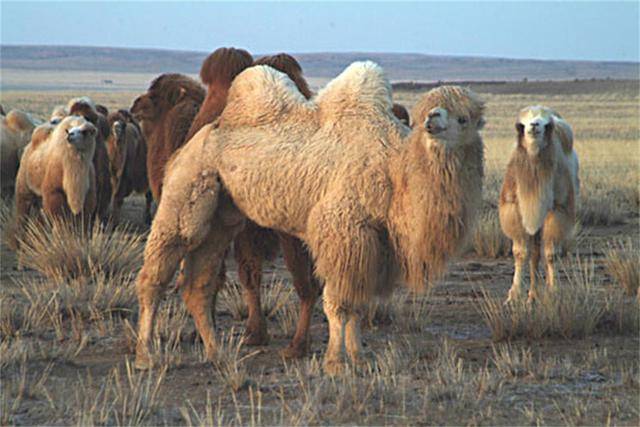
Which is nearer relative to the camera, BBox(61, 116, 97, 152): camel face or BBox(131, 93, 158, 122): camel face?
BBox(131, 93, 158, 122): camel face

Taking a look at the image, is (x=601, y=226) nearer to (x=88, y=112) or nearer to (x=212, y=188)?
(x=88, y=112)

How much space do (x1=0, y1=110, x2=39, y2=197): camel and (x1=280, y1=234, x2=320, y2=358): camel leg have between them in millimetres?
9326

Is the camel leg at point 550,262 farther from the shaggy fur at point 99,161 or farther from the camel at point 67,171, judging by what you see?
the shaggy fur at point 99,161

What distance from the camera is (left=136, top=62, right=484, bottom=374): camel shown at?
7594mm

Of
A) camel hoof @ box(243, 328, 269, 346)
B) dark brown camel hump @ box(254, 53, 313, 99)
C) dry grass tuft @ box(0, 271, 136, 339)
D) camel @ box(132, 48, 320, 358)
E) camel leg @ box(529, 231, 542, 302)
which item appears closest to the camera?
camel @ box(132, 48, 320, 358)

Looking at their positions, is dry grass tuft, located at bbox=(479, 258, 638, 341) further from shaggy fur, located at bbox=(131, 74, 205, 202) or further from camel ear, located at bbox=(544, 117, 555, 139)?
shaggy fur, located at bbox=(131, 74, 205, 202)

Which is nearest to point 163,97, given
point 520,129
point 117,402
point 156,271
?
point 156,271

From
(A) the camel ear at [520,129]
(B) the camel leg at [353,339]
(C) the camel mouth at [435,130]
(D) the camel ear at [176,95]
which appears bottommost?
(B) the camel leg at [353,339]

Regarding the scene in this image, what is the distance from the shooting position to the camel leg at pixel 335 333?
7.83 meters

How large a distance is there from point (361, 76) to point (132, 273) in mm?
4426

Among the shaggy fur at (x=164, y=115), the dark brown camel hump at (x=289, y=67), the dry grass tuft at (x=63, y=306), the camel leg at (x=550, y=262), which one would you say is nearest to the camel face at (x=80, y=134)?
the shaggy fur at (x=164, y=115)

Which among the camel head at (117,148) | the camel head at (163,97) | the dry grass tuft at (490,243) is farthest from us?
the camel head at (117,148)

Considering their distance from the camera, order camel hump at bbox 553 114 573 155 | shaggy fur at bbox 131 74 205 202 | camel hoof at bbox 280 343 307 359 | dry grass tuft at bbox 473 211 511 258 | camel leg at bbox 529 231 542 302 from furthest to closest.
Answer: dry grass tuft at bbox 473 211 511 258
camel hump at bbox 553 114 573 155
camel leg at bbox 529 231 542 302
shaggy fur at bbox 131 74 205 202
camel hoof at bbox 280 343 307 359

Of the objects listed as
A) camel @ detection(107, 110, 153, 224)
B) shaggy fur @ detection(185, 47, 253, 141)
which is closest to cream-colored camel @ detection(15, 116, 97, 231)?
camel @ detection(107, 110, 153, 224)
